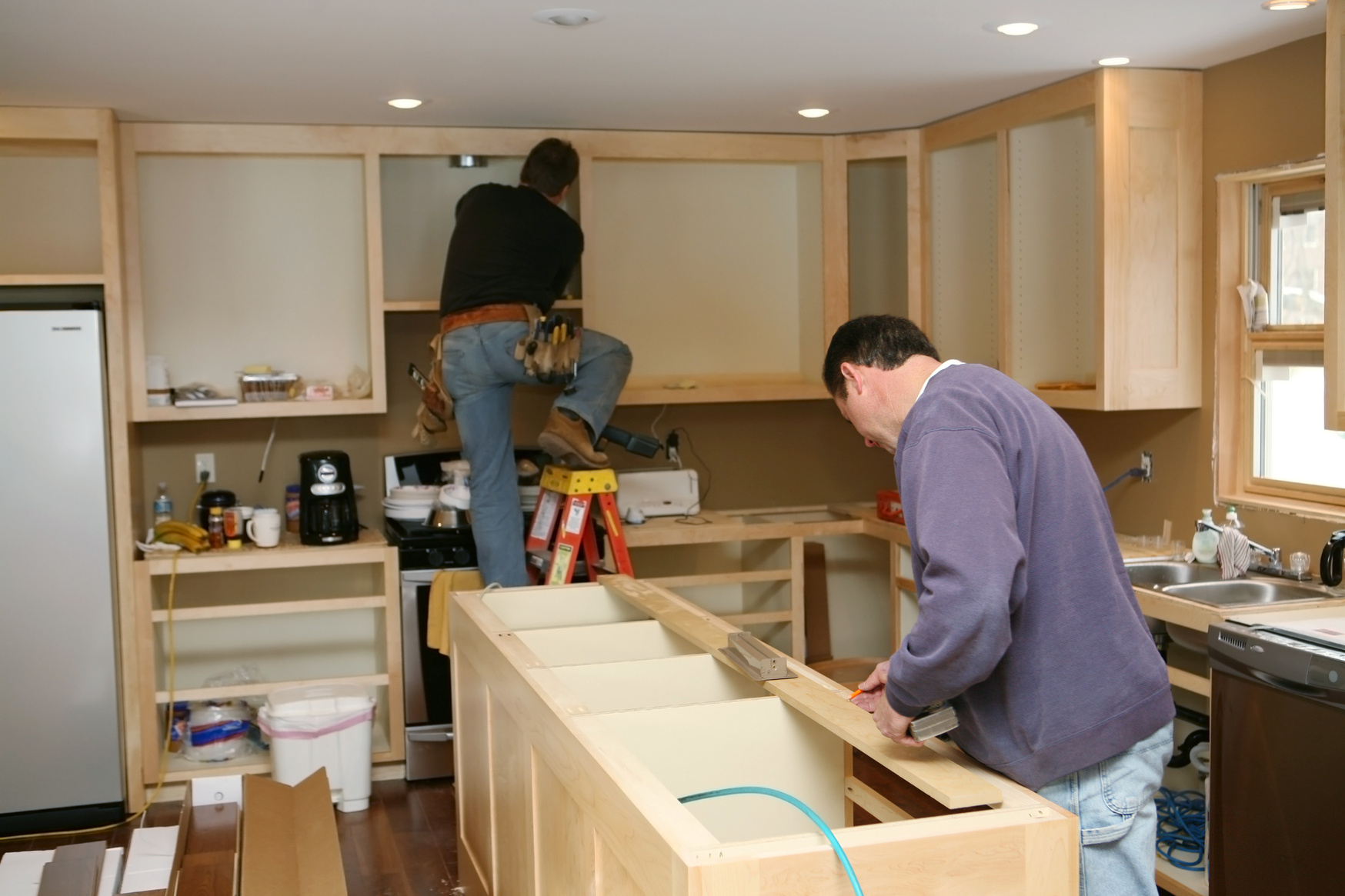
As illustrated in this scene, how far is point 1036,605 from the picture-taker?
182 cm

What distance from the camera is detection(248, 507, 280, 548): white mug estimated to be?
4.43m

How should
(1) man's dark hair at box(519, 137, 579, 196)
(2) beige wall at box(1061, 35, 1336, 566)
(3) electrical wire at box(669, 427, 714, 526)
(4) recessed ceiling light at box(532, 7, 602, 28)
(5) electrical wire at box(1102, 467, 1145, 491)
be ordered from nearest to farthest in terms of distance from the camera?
(4) recessed ceiling light at box(532, 7, 602, 28)
(2) beige wall at box(1061, 35, 1336, 566)
(5) electrical wire at box(1102, 467, 1145, 491)
(1) man's dark hair at box(519, 137, 579, 196)
(3) electrical wire at box(669, 427, 714, 526)

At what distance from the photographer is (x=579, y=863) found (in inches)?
80.8

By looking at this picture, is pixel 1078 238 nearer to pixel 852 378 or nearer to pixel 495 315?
pixel 495 315

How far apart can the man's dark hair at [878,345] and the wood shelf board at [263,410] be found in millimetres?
2814

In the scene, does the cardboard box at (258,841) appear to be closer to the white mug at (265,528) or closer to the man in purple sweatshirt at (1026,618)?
the white mug at (265,528)

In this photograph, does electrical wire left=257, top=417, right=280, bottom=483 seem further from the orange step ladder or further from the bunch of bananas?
the orange step ladder

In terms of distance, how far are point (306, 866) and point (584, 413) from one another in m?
1.71

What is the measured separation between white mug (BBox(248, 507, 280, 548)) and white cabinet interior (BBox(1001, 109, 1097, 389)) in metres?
2.64

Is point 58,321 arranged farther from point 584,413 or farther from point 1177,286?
point 1177,286

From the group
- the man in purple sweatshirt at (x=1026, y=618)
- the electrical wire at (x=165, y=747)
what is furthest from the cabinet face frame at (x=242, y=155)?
the man in purple sweatshirt at (x=1026, y=618)

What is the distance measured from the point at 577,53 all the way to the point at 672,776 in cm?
210

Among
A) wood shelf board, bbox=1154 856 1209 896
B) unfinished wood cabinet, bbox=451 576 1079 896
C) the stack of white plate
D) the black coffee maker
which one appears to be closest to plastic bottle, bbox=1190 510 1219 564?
wood shelf board, bbox=1154 856 1209 896

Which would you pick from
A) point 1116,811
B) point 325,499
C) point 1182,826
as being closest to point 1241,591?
point 1182,826
